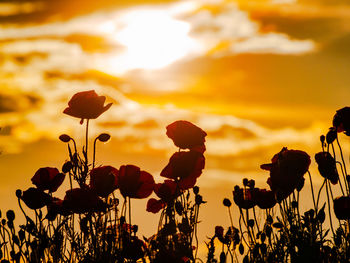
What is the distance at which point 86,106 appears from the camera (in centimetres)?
478

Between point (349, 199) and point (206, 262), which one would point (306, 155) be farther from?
point (206, 262)

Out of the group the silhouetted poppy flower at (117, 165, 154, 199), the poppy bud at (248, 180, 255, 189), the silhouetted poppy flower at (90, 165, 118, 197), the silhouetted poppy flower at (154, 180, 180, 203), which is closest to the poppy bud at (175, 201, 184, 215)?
the silhouetted poppy flower at (154, 180, 180, 203)

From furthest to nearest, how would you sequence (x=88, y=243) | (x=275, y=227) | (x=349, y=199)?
(x=275, y=227), (x=88, y=243), (x=349, y=199)

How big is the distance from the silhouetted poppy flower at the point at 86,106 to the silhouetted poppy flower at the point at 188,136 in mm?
752

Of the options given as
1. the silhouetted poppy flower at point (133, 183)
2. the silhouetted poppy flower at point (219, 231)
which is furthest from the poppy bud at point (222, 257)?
the silhouetted poppy flower at point (133, 183)

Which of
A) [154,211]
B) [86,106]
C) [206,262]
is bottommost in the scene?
[206,262]

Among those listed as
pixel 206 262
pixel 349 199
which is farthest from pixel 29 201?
pixel 349 199

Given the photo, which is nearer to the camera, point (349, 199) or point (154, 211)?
point (349, 199)

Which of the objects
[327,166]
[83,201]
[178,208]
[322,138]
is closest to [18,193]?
[83,201]

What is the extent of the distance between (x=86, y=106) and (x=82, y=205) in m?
0.92

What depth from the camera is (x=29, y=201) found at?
4.73m

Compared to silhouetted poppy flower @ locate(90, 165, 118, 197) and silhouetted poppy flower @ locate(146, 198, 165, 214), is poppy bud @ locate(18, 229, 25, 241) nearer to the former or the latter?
silhouetted poppy flower @ locate(90, 165, 118, 197)

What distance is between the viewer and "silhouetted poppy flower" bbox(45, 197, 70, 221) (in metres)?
4.80

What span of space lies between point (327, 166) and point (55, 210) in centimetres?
245
